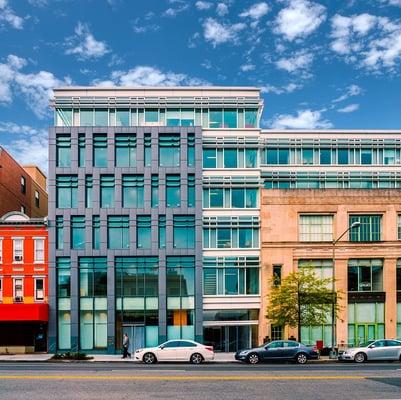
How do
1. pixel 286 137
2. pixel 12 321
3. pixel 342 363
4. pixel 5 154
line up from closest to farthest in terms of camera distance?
pixel 342 363, pixel 12 321, pixel 286 137, pixel 5 154

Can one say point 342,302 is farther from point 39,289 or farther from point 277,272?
point 39,289

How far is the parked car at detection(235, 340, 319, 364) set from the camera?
97.1 ft

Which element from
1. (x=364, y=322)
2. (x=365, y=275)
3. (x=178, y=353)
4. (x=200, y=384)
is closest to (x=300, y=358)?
(x=178, y=353)

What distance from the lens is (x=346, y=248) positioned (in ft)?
141

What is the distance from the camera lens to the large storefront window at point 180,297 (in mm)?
41906

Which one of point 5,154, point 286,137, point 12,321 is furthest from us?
point 5,154

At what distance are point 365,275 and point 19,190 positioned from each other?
3458 centimetres

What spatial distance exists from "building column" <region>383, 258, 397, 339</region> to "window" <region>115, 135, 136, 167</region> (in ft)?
72.9

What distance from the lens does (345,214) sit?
43375mm

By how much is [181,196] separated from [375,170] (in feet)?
59.9

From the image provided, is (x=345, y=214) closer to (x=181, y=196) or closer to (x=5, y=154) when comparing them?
(x=181, y=196)

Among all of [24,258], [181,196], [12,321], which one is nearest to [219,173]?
[181,196]

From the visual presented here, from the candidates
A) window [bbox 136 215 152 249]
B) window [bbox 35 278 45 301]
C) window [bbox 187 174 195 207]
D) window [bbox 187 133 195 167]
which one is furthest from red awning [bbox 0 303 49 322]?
window [bbox 187 133 195 167]

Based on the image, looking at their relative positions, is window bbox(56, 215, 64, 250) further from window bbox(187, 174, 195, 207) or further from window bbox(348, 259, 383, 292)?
window bbox(348, 259, 383, 292)
